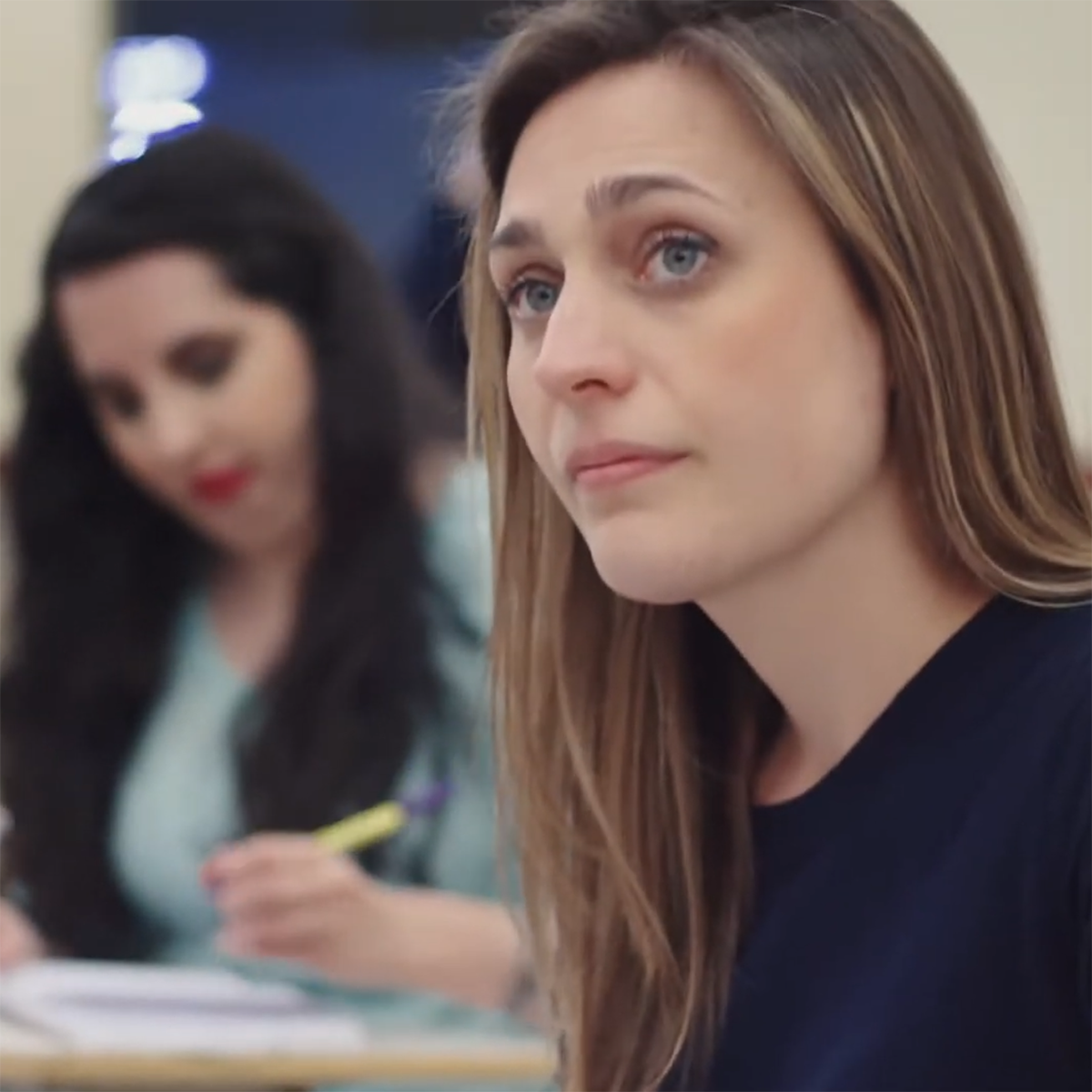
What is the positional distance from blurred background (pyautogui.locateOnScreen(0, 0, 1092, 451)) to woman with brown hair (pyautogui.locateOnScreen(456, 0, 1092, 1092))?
4.87ft

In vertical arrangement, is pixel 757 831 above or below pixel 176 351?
below

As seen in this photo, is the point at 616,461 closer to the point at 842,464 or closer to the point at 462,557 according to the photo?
the point at 842,464

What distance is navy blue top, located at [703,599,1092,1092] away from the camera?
641 mm

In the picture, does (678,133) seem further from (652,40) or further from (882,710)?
(882,710)

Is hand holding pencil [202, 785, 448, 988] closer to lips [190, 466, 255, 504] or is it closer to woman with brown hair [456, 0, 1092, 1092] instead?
lips [190, 466, 255, 504]

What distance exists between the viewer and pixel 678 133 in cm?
71

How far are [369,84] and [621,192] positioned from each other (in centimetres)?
162

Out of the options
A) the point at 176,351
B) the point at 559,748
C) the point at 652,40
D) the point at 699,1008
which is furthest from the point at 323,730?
the point at 652,40

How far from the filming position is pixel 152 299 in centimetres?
140

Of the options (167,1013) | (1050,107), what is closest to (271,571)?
(167,1013)

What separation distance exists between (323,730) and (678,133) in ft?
2.42

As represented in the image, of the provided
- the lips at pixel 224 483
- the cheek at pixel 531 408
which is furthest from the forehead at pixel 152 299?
the cheek at pixel 531 408

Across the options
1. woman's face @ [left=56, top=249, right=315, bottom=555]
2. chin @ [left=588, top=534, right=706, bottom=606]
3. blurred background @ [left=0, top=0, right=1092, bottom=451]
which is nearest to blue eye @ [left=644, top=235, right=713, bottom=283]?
chin @ [left=588, top=534, right=706, bottom=606]

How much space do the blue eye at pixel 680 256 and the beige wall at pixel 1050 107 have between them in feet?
5.42
